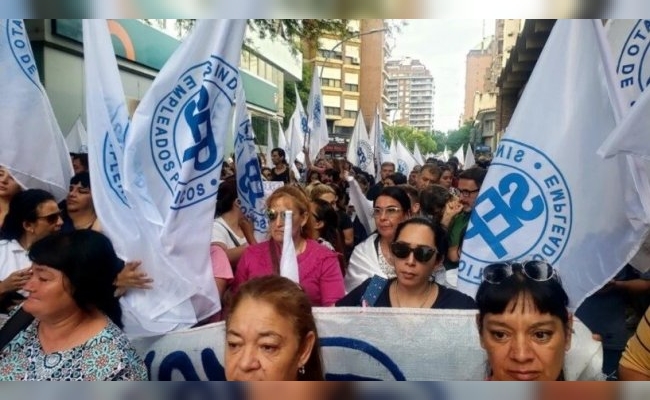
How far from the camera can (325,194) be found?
15.1ft

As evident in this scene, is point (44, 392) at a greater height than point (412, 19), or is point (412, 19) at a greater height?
point (412, 19)

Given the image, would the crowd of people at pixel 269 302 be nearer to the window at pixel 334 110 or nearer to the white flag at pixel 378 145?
the white flag at pixel 378 145

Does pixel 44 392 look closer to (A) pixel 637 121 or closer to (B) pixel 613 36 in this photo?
(A) pixel 637 121

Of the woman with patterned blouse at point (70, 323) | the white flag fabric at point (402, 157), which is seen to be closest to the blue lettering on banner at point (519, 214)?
the woman with patterned blouse at point (70, 323)

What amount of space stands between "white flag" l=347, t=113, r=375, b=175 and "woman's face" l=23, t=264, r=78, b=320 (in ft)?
28.9

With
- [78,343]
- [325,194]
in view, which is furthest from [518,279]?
[325,194]

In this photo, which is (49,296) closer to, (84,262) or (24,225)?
(84,262)

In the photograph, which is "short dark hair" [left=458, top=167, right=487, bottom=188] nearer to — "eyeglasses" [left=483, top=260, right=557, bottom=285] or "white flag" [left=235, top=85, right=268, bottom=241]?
"white flag" [left=235, top=85, right=268, bottom=241]

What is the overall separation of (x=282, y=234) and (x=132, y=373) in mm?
1138

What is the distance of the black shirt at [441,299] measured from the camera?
2.30 meters

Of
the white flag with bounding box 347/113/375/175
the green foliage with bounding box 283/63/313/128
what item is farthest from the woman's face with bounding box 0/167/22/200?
the green foliage with bounding box 283/63/313/128

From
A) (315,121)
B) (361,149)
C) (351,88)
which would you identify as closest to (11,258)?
(315,121)

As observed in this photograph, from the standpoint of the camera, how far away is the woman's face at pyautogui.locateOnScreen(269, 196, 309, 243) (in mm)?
2953

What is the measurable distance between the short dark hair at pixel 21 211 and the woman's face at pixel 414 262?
1.50m
